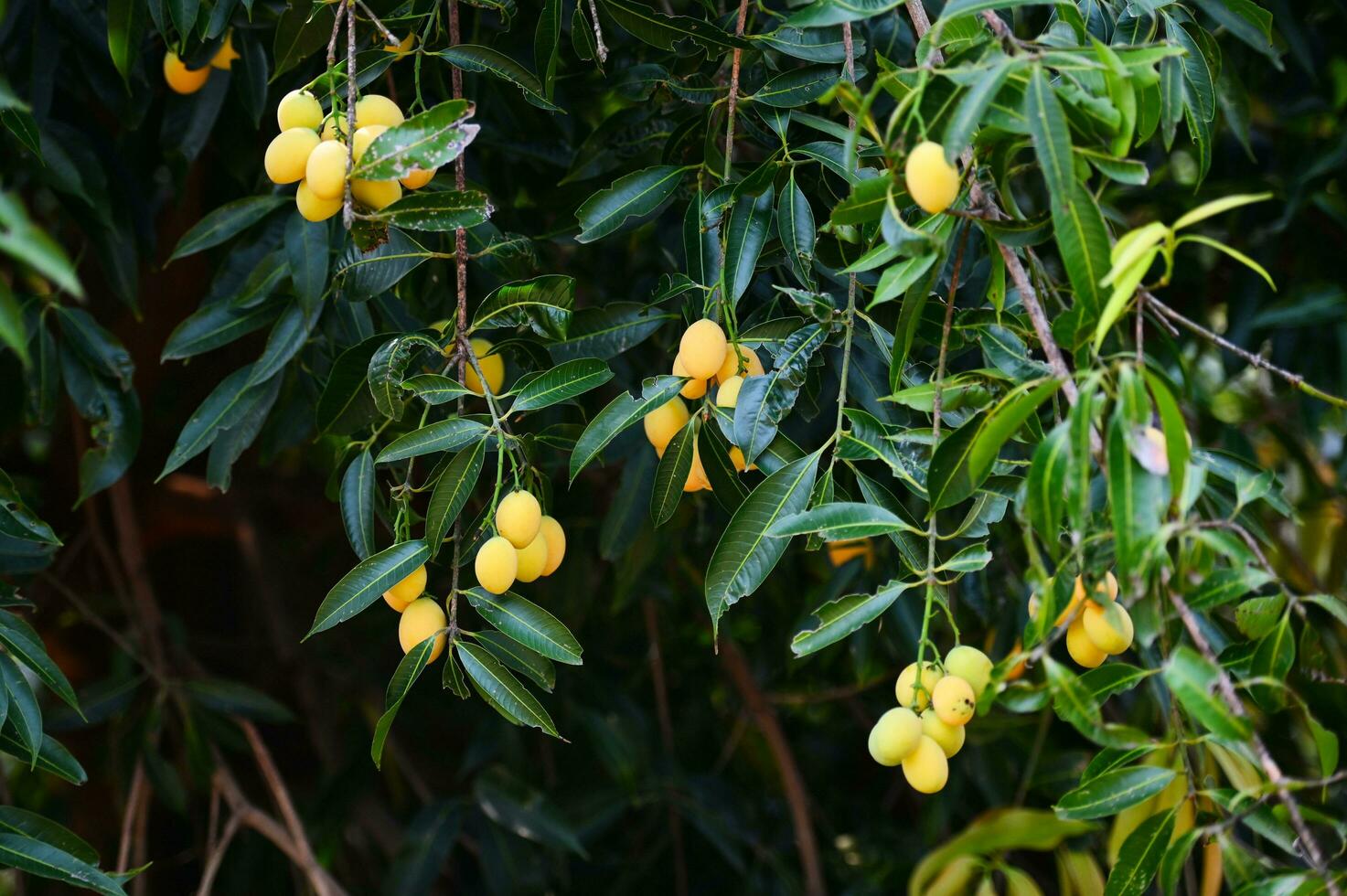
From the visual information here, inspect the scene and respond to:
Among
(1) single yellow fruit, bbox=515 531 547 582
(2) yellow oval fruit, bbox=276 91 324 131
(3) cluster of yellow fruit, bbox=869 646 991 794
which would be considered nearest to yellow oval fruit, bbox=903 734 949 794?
(3) cluster of yellow fruit, bbox=869 646 991 794

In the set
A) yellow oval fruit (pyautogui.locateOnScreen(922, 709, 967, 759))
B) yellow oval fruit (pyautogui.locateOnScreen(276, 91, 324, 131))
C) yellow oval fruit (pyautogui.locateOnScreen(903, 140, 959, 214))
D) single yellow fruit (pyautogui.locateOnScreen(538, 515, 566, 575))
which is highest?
yellow oval fruit (pyautogui.locateOnScreen(276, 91, 324, 131))

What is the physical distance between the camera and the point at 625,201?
0.80 metres

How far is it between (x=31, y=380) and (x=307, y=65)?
39 centimetres

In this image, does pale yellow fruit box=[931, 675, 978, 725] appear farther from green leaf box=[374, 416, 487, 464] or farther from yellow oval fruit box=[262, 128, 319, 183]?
yellow oval fruit box=[262, 128, 319, 183]

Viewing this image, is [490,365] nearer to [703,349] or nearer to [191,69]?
[703,349]

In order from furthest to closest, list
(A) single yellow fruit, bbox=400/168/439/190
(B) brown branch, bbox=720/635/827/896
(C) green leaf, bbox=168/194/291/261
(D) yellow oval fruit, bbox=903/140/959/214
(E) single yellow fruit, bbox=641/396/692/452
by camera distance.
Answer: (B) brown branch, bbox=720/635/827/896
(C) green leaf, bbox=168/194/291/261
(E) single yellow fruit, bbox=641/396/692/452
(A) single yellow fruit, bbox=400/168/439/190
(D) yellow oval fruit, bbox=903/140/959/214

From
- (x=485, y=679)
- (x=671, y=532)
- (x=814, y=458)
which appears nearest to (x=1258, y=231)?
(x=671, y=532)

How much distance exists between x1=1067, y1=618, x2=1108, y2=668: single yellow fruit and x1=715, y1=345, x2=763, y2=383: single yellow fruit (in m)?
0.23

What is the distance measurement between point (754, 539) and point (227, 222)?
0.59 meters

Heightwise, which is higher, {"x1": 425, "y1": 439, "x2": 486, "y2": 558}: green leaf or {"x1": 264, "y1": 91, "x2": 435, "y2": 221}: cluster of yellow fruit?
{"x1": 264, "y1": 91, "x2": 435, "y2": 221}: cluster of yellow fruit

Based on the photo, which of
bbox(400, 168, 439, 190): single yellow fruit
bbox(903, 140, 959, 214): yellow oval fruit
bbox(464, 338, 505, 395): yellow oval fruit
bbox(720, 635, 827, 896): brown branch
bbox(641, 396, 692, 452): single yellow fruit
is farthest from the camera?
bbox(720, 635, 827, 896): brown branch

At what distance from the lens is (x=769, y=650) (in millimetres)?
1909

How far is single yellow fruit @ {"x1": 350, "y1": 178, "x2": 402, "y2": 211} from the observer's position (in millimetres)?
655

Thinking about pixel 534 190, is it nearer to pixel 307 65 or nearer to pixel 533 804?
pixel 307 65
